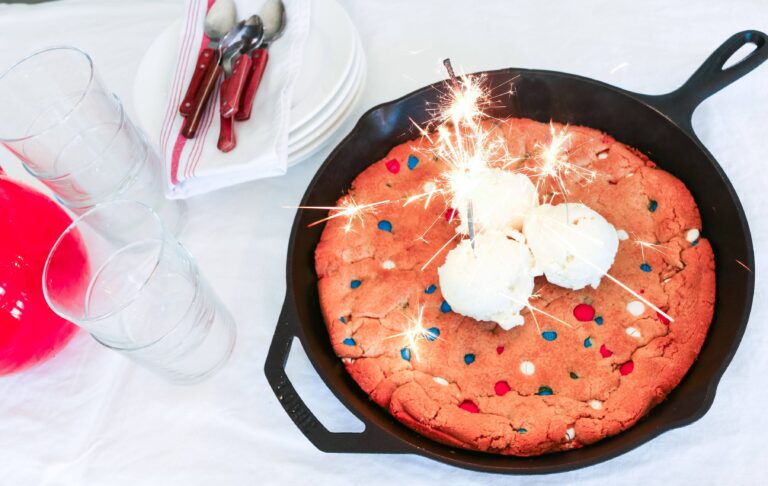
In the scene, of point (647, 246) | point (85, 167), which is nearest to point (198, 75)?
point (85, 167)

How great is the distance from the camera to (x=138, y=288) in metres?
1.10

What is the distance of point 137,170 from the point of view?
4.22 feet

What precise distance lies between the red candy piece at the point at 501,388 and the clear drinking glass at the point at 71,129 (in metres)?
0.80

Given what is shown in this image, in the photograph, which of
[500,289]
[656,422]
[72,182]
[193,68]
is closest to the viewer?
[656,422]

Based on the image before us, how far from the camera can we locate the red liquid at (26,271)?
1099mm

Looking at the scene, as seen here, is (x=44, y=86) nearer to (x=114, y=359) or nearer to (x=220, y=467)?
(x=114, y=359)

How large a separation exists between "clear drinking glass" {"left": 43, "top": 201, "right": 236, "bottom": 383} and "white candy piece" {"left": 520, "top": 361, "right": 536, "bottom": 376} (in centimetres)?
55

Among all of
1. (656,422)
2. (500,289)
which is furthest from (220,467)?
(656,422)

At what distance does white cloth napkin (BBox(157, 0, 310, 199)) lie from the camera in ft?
4.16

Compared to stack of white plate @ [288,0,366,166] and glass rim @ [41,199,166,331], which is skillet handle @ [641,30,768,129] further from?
glass rim @ [41,199,166,331]

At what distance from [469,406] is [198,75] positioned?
863 mm

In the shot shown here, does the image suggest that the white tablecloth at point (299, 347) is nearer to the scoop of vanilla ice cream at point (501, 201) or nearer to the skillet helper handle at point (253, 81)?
the skillet helper handle at point (253, 81)

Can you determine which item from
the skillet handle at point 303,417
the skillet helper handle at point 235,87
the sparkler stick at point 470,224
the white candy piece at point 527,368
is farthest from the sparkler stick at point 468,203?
the skillet helper handle at point 235,87

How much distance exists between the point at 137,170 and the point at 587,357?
3.01 ft
